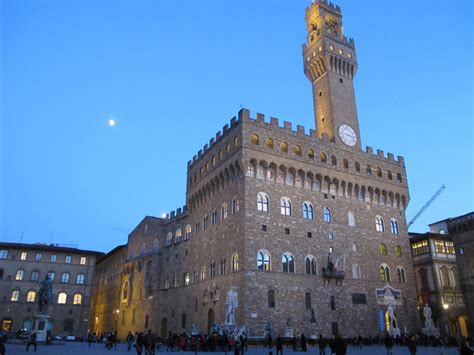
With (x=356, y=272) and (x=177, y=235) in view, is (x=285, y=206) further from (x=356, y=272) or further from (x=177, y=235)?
(x=177, y=235)

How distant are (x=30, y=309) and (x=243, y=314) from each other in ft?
123

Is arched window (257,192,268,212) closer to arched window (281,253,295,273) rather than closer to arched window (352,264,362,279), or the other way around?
arched window (281,253,295,273)

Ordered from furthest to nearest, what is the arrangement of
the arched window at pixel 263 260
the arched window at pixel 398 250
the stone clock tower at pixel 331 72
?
the stone clock tower at pixel 331 72 < the arched window at pixel 398 250 < the arched window at pixel 263 260

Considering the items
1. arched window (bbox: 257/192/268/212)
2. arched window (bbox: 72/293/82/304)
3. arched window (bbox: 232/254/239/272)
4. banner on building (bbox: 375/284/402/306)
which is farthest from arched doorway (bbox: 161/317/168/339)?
banner on building (bbox: 375/284/402/306)

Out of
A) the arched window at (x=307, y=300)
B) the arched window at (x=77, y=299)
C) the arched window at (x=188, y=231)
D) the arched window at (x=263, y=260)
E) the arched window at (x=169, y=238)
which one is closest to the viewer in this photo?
the arched window at (x=263, y=260)

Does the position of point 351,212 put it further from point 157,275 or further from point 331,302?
point 157,275

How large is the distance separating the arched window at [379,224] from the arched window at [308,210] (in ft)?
26.2

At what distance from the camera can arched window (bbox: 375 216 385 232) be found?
39478 mm

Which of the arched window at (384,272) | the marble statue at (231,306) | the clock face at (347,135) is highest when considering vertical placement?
the clock face at (347,135)

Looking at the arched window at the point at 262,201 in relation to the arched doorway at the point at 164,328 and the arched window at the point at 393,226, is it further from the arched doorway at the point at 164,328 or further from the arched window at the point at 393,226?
the arched doorway at the point at 164,328

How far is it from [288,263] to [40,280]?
127 feet

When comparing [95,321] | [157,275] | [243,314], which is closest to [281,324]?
[243,314]

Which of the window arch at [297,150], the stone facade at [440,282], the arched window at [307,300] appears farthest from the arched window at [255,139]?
the stone facade at [440,282]

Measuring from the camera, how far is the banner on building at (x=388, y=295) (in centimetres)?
3669
